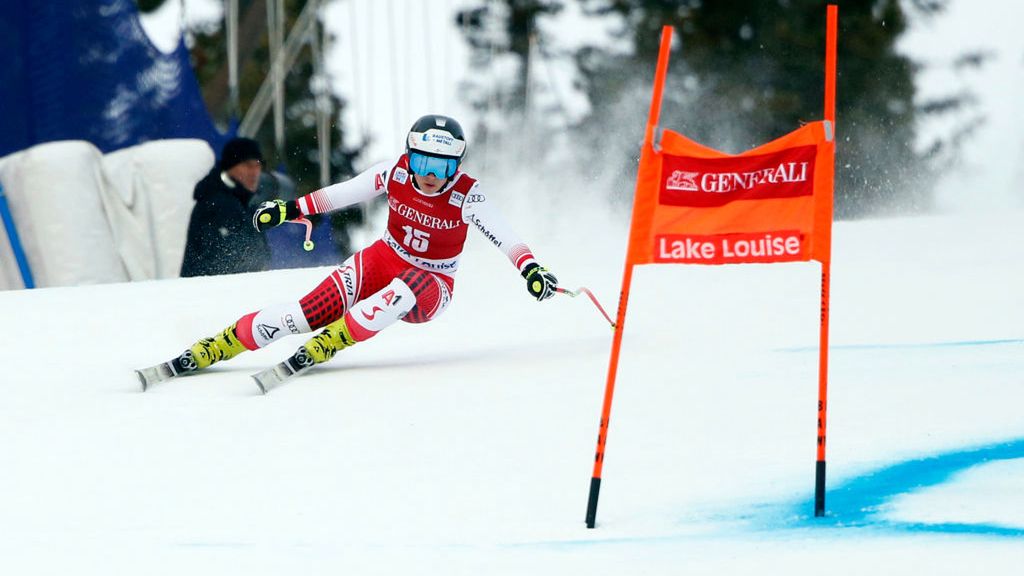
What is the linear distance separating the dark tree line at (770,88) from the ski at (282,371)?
18570 mm

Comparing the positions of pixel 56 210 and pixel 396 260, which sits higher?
pixel 56 210

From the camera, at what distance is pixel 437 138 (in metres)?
6.67

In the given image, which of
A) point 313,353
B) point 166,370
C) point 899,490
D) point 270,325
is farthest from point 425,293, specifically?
point 899,490

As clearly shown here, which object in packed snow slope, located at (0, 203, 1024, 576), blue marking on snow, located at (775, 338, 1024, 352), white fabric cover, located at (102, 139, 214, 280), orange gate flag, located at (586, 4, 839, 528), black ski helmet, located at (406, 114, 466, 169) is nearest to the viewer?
packed snow slope, located at (0, 203, 1024, 576)

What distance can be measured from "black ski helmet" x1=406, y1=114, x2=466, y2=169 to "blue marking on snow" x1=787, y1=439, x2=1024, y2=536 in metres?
2.70

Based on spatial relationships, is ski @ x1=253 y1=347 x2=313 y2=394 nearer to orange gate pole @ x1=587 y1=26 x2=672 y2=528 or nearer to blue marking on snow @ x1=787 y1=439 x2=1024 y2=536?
Result: orange gate pole @ x1=587 y1=26 x2=672 y2=528

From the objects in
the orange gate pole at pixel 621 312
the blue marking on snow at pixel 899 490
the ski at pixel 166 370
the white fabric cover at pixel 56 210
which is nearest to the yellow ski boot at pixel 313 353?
the ski at pixel 166 370

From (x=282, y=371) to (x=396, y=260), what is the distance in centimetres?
90

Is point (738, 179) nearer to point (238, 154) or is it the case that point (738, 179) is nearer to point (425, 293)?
point (425, 293)

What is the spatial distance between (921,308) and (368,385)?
345 centimetres

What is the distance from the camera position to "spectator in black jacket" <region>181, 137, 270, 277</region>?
9.41 meters

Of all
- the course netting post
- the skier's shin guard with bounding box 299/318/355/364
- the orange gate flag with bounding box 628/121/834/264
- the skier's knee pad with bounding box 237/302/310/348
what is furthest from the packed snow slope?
the course netting post

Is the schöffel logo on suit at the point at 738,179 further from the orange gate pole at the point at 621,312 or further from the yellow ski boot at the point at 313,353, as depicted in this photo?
the yellow ski boot at the point at 313,353

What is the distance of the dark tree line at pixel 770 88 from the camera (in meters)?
26.7
